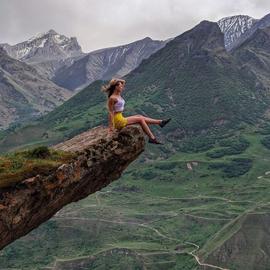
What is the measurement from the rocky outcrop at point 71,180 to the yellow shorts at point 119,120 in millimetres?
372

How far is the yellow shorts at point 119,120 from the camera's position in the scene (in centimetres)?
3434

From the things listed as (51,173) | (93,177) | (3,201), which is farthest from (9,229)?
(93,177)

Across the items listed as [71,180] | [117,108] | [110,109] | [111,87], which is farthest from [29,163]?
[111,87]

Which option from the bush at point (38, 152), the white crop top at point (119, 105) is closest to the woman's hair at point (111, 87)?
the white crop top at point (119, 105)

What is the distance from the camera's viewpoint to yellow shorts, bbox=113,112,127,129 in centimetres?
3434

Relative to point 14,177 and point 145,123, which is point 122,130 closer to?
point 145,123

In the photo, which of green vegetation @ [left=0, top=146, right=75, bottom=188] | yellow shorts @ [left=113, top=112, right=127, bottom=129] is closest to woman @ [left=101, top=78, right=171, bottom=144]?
yellow shorts @ [left=113, top=112, right=127, bottom=129]

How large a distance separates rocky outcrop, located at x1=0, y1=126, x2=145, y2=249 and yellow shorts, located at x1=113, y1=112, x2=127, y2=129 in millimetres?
372

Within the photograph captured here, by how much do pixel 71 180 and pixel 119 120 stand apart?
5037 millimetres

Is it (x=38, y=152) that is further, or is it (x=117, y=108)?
(x=117, y=108)

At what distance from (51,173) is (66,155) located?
1904mm

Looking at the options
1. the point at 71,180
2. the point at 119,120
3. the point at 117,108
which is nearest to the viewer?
the point at 71,180

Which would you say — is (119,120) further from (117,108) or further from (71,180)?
(71,180)

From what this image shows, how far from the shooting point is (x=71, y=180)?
3195 centimetres
